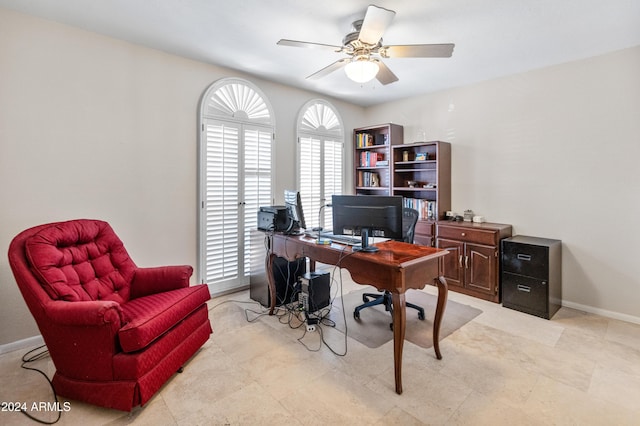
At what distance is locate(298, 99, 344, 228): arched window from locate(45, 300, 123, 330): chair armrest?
2875 millimetres

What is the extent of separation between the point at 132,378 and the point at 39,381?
0.89 m

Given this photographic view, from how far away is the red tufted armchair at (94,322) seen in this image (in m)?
1.77

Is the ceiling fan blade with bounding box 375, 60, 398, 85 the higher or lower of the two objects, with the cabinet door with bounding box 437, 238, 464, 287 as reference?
higher

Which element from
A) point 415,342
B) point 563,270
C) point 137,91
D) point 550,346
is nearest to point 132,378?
point 415,342

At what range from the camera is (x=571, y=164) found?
3.27m

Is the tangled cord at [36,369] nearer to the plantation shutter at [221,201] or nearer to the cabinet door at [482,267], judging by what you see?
the plantation shutter at [221,201]

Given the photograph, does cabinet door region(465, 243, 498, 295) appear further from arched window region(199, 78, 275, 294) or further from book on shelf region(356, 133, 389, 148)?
arched window region(199, 78, 275, 294)

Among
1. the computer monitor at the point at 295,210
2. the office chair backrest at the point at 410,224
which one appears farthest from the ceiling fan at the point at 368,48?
the office chair backrest at the point at 410,224

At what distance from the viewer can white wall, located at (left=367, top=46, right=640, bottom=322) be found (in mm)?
2977

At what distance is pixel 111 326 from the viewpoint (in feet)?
5.78

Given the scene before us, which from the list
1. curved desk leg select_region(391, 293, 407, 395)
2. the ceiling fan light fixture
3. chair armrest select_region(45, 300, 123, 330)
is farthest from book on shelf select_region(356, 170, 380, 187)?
chair armrest select_region(45, 300, 123, 330)

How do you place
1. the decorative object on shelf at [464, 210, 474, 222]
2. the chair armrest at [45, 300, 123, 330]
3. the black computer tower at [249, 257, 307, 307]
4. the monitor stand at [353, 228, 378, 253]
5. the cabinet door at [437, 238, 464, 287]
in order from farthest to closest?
the decorative object on shelf at [464, 210, 474, 222] < the cabinet door at [437, 238, 464, 287] < the black computer tower at [249, 257, 307, 307] < the monitor stand at [353, 228, 378, 253] < the chair armrest at [45, 300, 123, 330]

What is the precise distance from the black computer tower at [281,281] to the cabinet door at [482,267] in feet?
6.38

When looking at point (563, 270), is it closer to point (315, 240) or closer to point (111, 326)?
point (315, 240)
